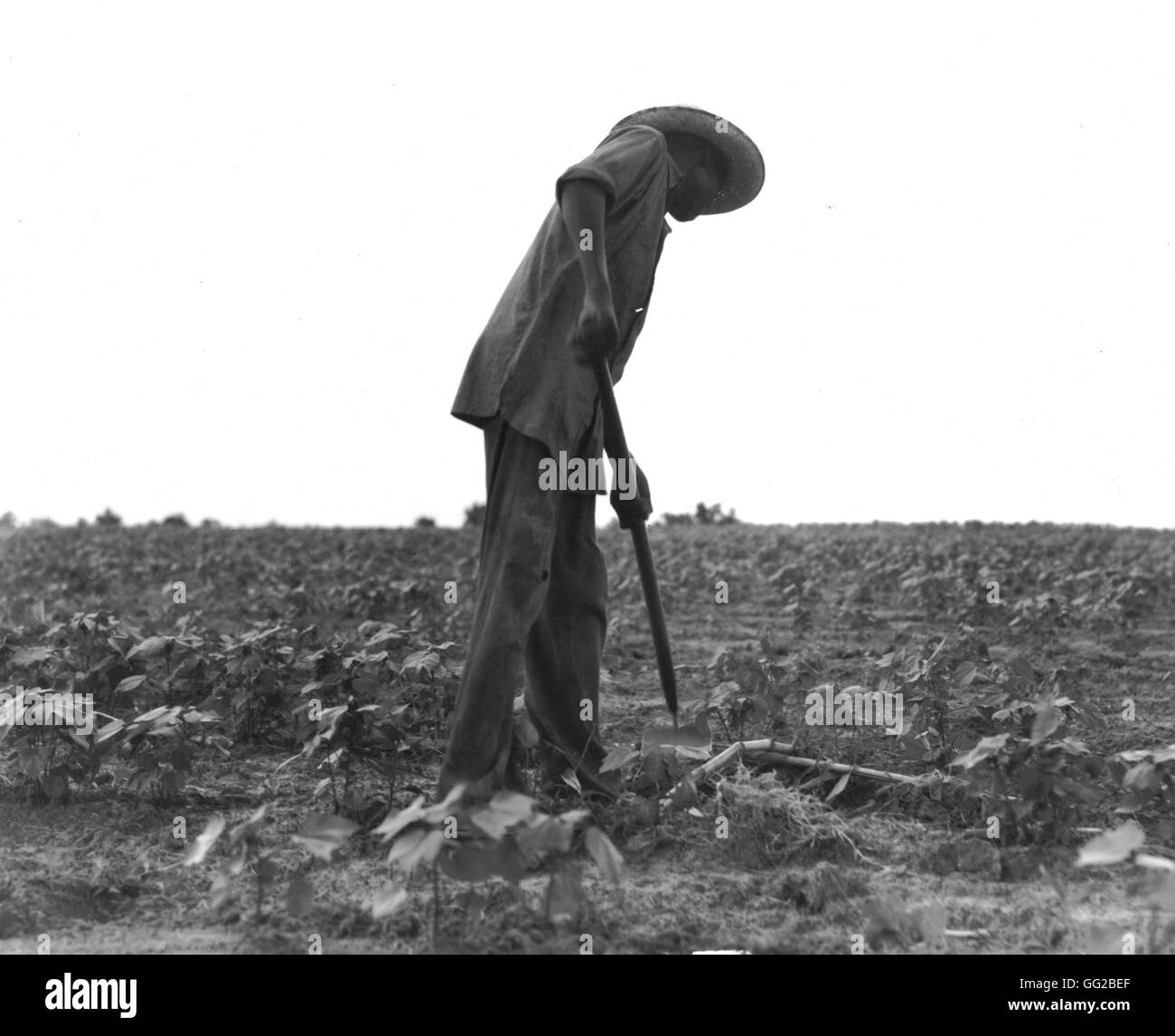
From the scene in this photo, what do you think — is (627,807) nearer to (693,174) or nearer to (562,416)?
(562,416)

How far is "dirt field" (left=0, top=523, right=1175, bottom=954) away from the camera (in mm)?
2834

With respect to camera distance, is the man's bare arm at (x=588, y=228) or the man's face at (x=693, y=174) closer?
the man's bare arm at (x=588, y=228)

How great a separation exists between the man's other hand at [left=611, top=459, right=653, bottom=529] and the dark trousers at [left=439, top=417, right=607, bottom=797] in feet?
0.39

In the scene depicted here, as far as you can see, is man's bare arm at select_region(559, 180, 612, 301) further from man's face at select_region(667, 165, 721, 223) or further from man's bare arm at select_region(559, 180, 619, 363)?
man's face at select_region(667, 165, 721, 223)

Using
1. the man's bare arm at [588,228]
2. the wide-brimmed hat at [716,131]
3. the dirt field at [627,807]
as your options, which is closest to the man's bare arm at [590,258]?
the man's bare arm at [588,228]

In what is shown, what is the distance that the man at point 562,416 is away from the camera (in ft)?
11.0

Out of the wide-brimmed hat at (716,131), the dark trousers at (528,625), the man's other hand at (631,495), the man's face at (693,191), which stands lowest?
the dark trousers at (528,625)

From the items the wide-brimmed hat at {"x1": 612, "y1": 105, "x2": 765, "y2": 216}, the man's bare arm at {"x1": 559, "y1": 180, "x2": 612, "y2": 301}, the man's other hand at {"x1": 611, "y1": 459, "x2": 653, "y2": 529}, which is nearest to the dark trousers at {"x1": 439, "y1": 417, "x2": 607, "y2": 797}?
the man's other hand at {"x1": 611, "y1": 459, "x2": 653, "y2": 529}

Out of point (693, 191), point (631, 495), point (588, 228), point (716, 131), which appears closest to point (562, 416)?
point (631, 495)

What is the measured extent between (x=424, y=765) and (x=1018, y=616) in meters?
4.71

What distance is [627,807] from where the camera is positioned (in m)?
3.67

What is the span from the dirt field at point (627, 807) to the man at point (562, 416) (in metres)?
0.35

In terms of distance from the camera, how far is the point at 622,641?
750cm

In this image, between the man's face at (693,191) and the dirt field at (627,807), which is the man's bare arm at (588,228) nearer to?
the man's face at (693,191)
